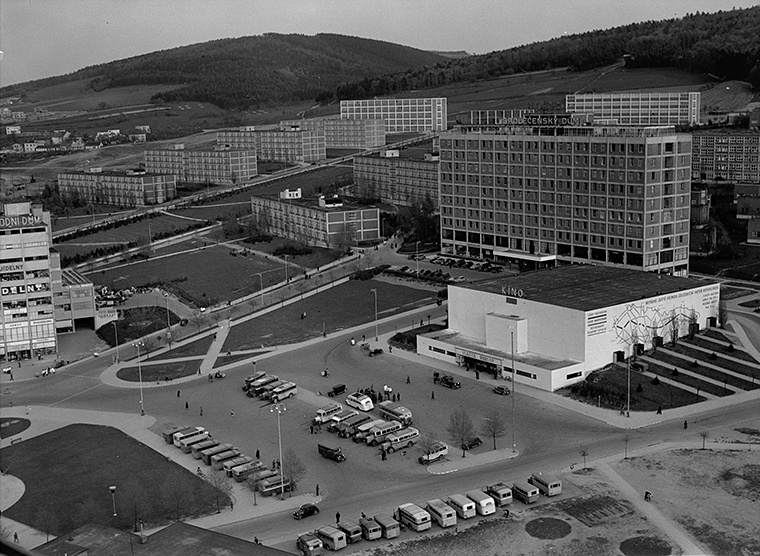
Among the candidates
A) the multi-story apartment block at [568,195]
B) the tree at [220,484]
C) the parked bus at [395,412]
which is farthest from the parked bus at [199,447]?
the multi-story apartment block at [568,195]

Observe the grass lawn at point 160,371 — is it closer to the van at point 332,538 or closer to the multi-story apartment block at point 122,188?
the van at point 332,538

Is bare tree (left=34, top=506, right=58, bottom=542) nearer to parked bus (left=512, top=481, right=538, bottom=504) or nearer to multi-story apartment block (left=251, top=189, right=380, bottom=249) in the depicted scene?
parked bus (left=512, top=481, right=538, bottom=504)

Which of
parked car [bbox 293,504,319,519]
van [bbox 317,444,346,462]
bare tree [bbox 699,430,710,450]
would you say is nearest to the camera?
parked car [bbox 293,504,319,519]

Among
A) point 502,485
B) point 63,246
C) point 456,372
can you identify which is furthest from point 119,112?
point 502,485

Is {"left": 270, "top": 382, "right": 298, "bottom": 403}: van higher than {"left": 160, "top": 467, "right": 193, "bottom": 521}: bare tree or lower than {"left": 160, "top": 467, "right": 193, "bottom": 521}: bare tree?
higher

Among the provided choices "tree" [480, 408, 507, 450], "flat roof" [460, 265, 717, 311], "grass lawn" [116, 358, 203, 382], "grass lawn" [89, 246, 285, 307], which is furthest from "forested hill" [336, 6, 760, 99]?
"tree" [480, 408, 507, 450]

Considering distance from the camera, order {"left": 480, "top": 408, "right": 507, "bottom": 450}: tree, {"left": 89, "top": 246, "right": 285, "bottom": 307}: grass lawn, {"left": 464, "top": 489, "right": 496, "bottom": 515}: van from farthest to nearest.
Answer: {"left": 89, "top": 246, "right": 285, "bottom": 307}: grass lawn → {"left": 480, "top": 408, "right": 507, "bottom": 450}: tree → {"left": 464, "top": 489, "right": 496, "bottom": 515}: van

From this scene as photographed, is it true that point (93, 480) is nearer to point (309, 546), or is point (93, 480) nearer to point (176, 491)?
point (176, 491)
